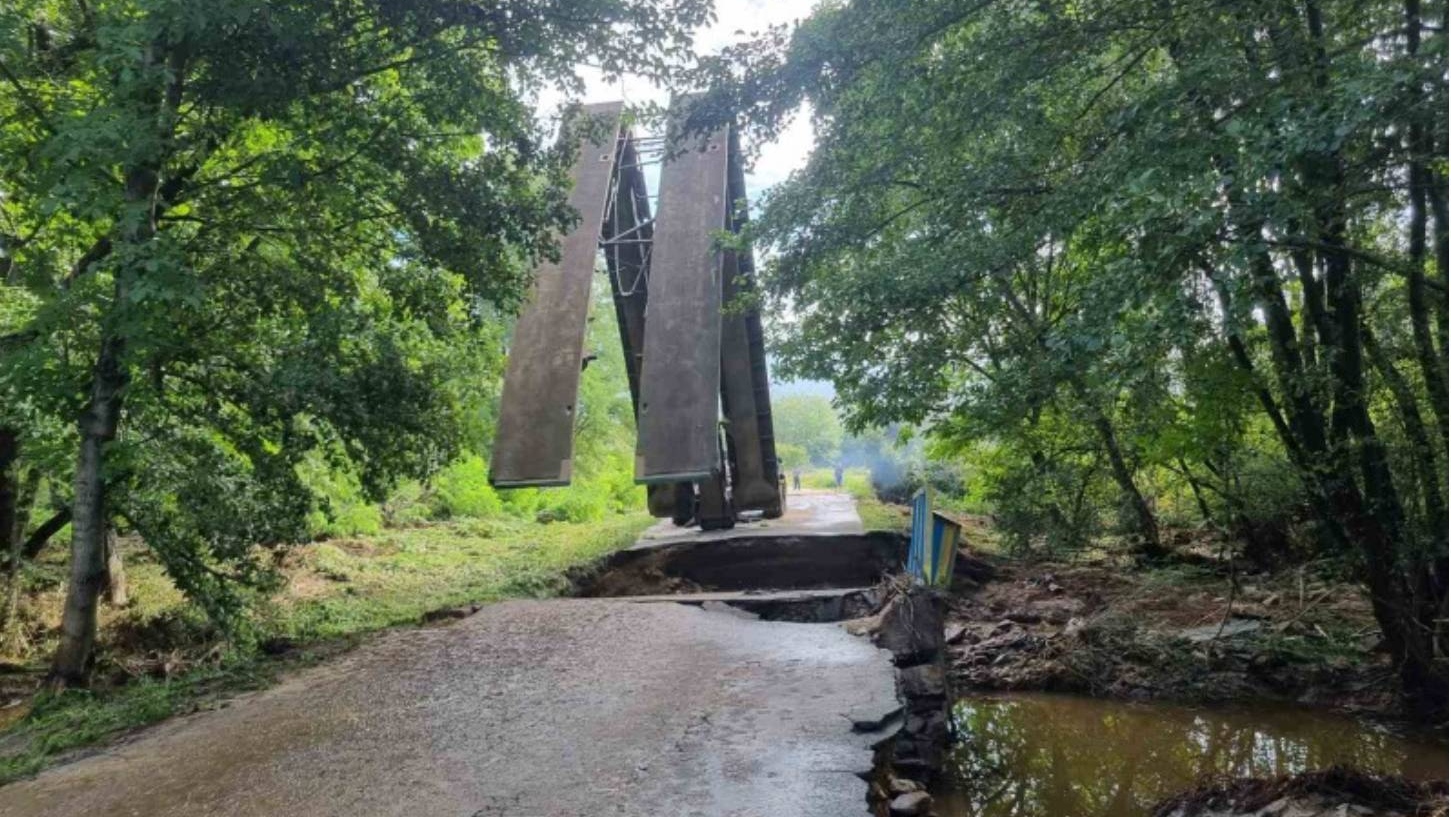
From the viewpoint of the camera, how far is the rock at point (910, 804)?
4168mm

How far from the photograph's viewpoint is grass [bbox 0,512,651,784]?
5.45 m

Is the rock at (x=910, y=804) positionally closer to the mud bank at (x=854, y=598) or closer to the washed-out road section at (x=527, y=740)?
the mud bank at (x=854, y=598)

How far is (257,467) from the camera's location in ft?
24.3

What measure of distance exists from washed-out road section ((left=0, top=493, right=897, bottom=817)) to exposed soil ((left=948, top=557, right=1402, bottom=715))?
A: 2.79m

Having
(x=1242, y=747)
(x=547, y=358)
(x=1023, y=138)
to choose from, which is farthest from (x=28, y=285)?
(x=1242, y=747)

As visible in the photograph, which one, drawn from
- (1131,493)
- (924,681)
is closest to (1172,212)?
(924,681)

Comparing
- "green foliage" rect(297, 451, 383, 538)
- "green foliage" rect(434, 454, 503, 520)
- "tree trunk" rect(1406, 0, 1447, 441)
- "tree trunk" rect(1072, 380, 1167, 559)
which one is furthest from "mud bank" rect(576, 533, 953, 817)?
"green foliage" rect(434, 454, 503, 520)

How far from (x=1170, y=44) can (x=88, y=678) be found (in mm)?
8672

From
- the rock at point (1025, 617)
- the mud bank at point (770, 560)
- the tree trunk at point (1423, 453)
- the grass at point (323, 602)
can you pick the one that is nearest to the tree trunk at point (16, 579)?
the grass at point (323, 602)

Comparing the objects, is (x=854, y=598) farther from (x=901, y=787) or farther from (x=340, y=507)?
(x=340, y=507)

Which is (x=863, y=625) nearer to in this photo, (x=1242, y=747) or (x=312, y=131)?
(x=1242, y=747)

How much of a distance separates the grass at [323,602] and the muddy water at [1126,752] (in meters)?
4.88

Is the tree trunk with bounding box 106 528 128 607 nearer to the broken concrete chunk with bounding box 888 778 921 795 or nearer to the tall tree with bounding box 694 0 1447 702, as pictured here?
the tall tree with bounding box 694 0 1447 702

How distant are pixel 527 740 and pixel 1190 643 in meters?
6.50
